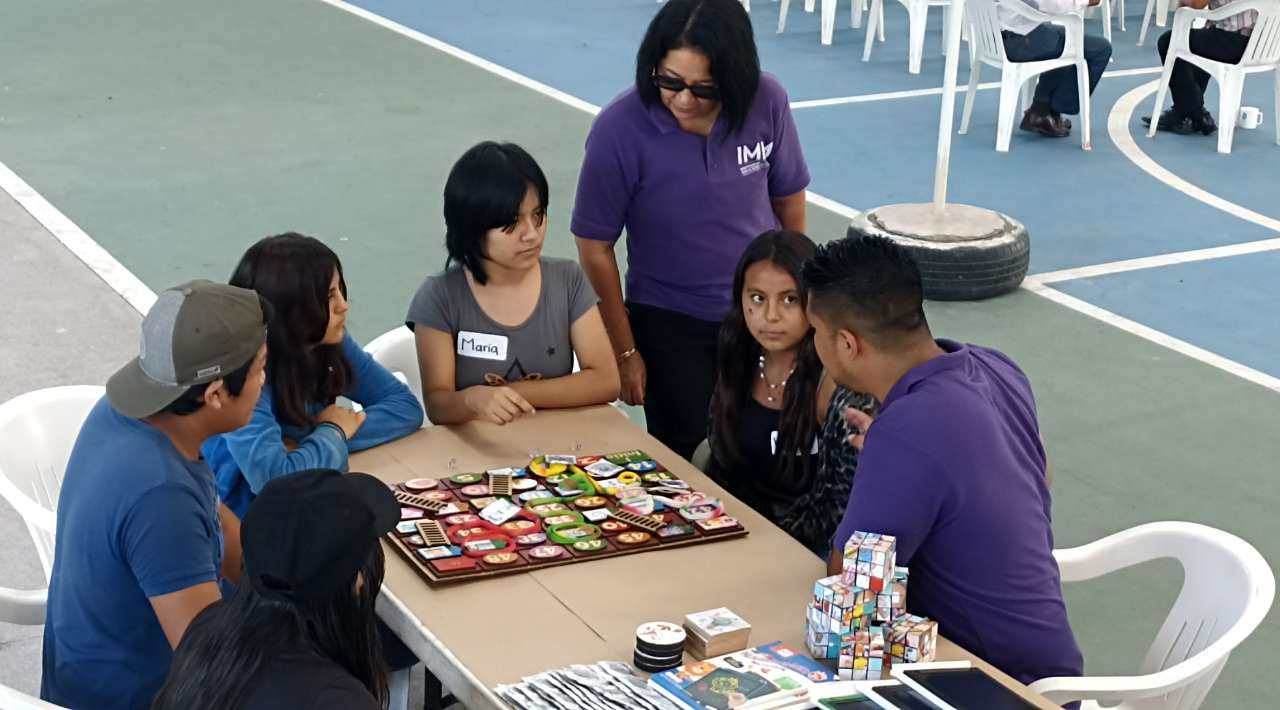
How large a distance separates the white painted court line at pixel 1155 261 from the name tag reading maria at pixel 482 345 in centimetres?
413

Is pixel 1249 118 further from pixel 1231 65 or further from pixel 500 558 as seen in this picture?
pixel 500 558

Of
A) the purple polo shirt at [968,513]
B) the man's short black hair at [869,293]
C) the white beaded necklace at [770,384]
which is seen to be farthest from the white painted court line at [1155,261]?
the purple polo shirt at [968,513]

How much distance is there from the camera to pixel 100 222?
7.75 meters

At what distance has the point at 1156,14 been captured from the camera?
45.4 feet

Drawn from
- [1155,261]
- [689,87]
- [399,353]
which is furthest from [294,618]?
[1155,261]

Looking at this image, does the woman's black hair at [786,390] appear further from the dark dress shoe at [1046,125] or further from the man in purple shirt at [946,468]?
the dark dress shoe at [1046,125]

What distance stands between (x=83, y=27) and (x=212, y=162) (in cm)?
388

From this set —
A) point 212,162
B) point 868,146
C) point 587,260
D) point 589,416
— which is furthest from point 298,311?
point 868,146

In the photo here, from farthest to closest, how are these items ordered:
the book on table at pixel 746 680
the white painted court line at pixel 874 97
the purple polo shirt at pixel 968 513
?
1. the white painted court line at pixel 874 97
2. the purple polo shirt at pixel 968 513
3. the book on table at pixel 746 680

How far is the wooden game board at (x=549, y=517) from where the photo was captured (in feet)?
10.7

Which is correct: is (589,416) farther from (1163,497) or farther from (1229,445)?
(1229,445)

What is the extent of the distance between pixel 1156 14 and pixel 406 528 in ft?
40.2

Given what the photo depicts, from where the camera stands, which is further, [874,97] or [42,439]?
[874,97]

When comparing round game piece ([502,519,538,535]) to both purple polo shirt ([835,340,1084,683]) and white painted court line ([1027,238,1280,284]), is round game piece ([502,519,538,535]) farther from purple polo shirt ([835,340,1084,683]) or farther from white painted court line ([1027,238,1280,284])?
white painted court line ([1027,238,1280,284])
